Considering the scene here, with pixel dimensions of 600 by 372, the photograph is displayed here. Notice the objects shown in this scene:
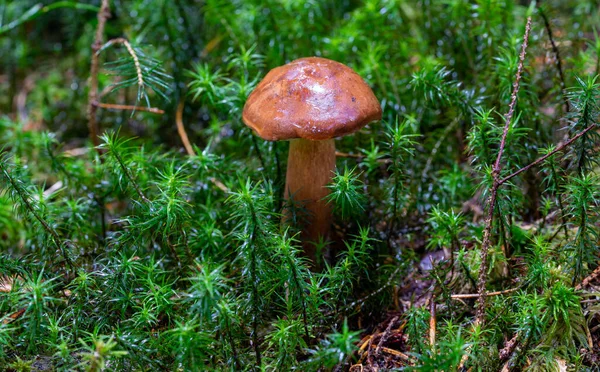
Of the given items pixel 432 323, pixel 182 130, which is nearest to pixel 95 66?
pixel 182 130

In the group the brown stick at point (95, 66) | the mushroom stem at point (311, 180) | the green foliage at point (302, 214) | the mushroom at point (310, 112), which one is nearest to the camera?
the green foliage at point (302, 214)

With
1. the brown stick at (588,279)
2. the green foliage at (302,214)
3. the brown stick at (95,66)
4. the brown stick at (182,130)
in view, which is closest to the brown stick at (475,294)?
the green foliage at (302,214)

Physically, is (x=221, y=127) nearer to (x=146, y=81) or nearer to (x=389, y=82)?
(x=146, y=81)

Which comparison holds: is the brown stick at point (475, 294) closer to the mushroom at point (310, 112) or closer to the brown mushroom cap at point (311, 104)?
the mushroom at point (310, 112)

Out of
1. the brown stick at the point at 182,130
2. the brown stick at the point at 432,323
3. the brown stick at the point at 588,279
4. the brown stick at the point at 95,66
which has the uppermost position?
the brown stick at the point at 95,66

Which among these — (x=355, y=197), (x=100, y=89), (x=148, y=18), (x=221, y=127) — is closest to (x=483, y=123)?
(x=355, y=197)

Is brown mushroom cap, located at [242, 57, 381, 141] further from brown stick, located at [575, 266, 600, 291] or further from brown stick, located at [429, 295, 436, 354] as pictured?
brown stick, located at [575, 266, 600, 291]

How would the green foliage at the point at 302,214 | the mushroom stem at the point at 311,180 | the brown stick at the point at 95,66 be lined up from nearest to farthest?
the green foliage at the point at 302,214 → the mushroom stem at the point at 311,180 → the brown stick at the point at 95,66

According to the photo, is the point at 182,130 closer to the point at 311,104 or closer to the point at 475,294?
the point at 311,104

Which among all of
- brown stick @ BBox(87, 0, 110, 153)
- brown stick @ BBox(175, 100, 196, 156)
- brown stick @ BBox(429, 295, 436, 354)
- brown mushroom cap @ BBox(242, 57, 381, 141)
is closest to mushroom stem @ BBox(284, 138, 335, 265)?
brown mushroom cap @ BBox(242, 57, 381, 141)
